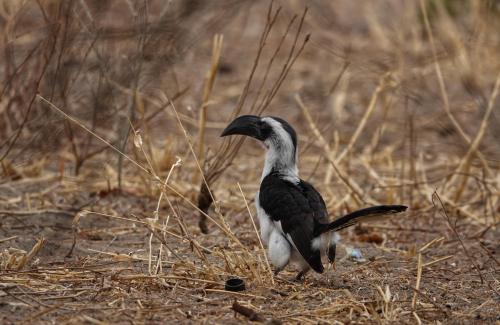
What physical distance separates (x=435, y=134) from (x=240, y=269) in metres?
5.11

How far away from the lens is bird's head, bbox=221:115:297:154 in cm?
515

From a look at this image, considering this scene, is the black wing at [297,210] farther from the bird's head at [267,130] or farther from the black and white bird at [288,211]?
the bird's head at [267,130]

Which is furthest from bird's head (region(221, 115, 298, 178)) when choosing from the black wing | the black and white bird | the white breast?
the white breast

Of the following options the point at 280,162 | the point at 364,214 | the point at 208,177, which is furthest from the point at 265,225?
the point at 208,177

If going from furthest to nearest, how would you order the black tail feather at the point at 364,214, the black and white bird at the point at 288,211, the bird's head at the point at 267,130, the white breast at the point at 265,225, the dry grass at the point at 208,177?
the bird's head at the point at 267,130
the white breast at the point at 265,225
the black and white bird at the point at 288,211
the dry grass at the point at 208,177
the black tail feather at the point at 364,214

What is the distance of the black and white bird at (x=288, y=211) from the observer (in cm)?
445

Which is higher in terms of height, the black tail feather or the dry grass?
the black tail feather

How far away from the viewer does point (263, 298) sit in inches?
165

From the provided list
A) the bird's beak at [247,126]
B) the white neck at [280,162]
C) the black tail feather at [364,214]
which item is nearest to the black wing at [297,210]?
the black tail feather at [364,214]

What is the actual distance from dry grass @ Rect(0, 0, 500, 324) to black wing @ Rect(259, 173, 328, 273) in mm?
177

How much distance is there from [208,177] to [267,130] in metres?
0.69

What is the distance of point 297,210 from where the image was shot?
15.1ft

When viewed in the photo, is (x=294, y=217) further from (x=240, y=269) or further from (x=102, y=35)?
(x=102, y=35)

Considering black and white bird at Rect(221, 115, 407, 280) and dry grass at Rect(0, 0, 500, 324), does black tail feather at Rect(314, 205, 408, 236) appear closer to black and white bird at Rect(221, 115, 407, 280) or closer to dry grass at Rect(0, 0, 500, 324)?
black and white bird at Rect(221, 115, 407, 280)
